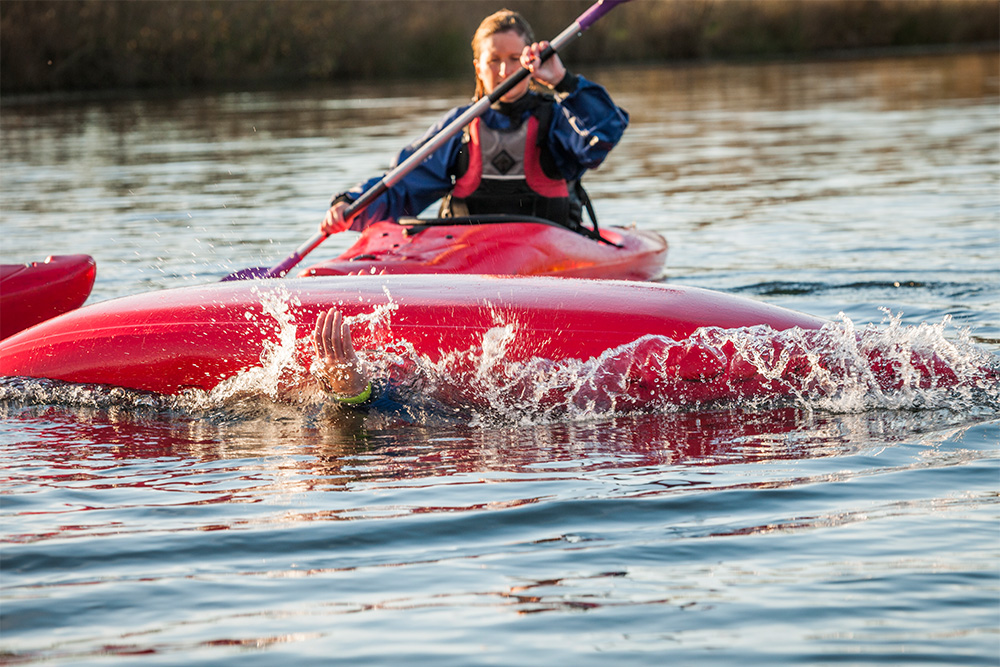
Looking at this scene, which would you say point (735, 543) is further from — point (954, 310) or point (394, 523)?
point (954, 310)

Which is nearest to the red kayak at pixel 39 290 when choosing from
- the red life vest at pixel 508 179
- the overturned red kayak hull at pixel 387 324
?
the overturned red kayak hull at pixel 387 324

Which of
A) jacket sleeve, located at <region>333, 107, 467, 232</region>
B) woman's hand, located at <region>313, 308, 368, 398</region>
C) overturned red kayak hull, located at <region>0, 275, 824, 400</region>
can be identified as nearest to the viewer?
woman's hand, located at <region>313, 308, 368, 398</region>

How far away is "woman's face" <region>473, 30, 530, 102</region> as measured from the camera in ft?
17.6

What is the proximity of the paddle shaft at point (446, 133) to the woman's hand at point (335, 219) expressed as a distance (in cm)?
2

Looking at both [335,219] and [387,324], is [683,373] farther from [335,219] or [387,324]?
[335,219]

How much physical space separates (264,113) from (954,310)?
13.0 meters

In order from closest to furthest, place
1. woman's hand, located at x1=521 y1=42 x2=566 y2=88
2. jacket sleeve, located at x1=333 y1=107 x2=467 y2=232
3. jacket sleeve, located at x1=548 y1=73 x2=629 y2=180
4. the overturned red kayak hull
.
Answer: the overturned red kayak hull, woman's hand, located at x1=521 y1=42 x2=566 y2=88, jacket sleeve, located at x1=548 y1=73 x2=629 y2=180, jacket sleeve, located at x1=333 y1=107 x2=467 y2=232

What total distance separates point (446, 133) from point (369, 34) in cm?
1880

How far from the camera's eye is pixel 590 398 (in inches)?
147

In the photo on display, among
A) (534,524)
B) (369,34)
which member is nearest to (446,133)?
(534,524)

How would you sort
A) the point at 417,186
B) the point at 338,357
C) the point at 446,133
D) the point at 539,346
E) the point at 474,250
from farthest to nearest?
the point at 417,186 < the point at 446,133 < the point at 474,250 < the point at 539,346 < the point at 338,357

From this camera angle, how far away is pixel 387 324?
152 inches

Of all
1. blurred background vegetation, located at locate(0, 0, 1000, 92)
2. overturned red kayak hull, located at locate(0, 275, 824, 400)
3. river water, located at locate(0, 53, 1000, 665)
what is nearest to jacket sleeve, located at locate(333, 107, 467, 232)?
river water, located at locate(0, 53, 1000, 665)

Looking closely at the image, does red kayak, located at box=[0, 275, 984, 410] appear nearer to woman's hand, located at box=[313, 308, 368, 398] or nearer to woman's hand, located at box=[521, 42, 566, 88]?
woman's hand, located at box=[313, 308, 368, 398]
